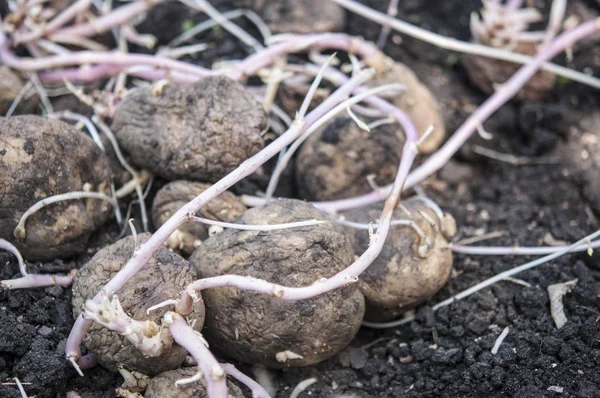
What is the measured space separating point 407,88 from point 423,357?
98 centimetres

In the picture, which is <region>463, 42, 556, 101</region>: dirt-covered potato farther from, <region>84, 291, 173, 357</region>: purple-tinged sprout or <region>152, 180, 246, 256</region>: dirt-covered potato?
<region>84, 291, 173, 357</region>: purple-tinged sprout

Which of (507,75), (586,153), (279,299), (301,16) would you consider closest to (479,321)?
(279,299)

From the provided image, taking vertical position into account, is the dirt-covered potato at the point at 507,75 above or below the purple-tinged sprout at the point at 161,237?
below

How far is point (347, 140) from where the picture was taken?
83.4 inches

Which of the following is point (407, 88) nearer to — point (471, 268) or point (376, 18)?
point (376, 18)

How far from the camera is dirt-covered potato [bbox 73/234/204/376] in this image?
4.99 feet

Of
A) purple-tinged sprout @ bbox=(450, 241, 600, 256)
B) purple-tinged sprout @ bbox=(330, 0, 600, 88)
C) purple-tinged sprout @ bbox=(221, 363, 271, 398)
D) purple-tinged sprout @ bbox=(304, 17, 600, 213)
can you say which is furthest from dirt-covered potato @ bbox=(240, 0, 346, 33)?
purple-tinged sprout @ bbox=(221, 363, 271, 398)

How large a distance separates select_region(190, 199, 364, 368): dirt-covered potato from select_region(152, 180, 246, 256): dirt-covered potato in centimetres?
13

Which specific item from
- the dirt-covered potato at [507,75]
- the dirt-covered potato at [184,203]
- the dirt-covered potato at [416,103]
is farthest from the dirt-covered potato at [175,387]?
the dirt-covered potato at [507,75]

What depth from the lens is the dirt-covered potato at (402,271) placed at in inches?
70.7

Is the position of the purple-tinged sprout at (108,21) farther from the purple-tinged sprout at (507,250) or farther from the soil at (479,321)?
the purple-tinged sprout at (507,250)

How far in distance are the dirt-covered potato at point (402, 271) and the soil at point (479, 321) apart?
0.30 ft

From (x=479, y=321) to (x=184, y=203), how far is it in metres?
0.88

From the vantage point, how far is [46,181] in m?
1.71
